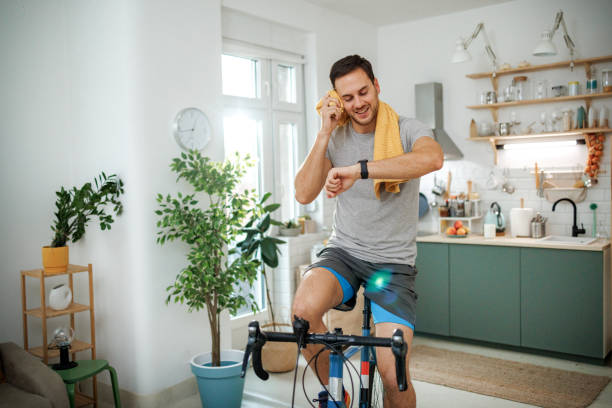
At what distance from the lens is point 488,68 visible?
4859 mm

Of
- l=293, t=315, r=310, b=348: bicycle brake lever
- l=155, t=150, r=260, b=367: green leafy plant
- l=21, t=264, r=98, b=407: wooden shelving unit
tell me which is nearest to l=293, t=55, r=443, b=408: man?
l=293, t=315, r=310, b=348: bicycle brake lever

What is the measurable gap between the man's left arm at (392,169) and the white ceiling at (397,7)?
10.8ft

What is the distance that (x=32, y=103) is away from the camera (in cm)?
351


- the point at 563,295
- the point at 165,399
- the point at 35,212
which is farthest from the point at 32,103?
the point at 563,295

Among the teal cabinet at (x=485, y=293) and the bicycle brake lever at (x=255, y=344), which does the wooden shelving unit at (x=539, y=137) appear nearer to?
the teal cabinet at (x=485, y=293)

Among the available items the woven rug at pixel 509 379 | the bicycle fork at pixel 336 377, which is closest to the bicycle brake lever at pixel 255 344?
the bicycle fork at pixel 336 377

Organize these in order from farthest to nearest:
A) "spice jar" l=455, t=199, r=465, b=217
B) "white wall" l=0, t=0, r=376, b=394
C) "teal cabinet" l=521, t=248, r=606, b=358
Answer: "spice jar" l=455, t=199, r=465, b=217
"teal cabinet" l=521, t=248, r=606, b=358
"white wall" l=0, t=0, r=376, b=394

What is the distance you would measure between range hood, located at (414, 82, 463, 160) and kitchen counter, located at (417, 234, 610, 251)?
802 mm

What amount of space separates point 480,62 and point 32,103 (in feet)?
12.1

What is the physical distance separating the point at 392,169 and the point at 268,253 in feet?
6.29

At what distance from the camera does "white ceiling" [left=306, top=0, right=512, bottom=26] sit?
15.5ft

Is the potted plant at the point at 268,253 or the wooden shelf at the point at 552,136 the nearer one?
the potted plant at the point at 268,253

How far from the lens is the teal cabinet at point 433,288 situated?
14.8 ft

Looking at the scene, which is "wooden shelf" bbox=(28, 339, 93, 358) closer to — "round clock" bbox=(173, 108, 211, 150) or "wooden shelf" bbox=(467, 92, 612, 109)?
"round clock" bbox=(173, 108, 211, 150)
